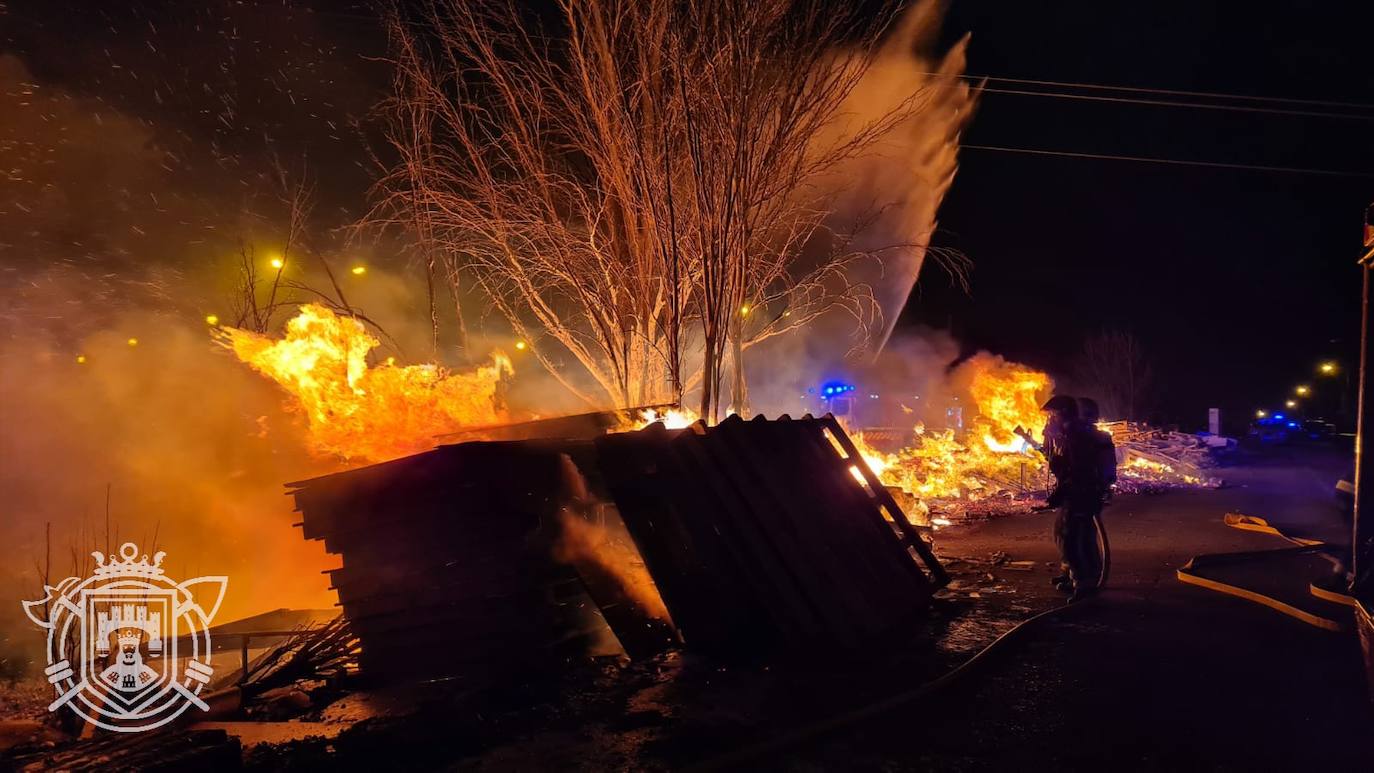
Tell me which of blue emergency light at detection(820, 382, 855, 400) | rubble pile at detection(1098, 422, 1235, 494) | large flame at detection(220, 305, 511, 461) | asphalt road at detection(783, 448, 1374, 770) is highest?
blue emergency light at detection(820, 382, 855, 400)

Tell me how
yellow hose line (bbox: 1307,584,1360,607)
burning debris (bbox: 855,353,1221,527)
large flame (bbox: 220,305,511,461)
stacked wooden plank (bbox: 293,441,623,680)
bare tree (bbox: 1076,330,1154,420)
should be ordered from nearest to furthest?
stacked wooden plank (bbox: 293,441,623,680)
yellow hose line (bbox: 1307,584,1360,607)
large flame (bbox: 220,305,511,461)
burning debris (bbox: 855,353,1221,527)
bare tree (bbox: 1076,330,1154,420)

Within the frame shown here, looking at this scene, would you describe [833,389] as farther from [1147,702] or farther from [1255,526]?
[1147,702]

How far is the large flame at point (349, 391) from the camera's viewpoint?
8.10 m

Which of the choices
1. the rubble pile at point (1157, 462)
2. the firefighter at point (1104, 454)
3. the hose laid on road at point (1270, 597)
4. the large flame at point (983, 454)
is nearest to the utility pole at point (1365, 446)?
the hose laid on road at point (1270, 597)

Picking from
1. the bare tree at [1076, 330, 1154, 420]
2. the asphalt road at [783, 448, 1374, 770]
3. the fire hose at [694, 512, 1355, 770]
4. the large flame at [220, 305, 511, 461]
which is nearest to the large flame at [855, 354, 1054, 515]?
the fire hose at [694, 512, 1355, 770]

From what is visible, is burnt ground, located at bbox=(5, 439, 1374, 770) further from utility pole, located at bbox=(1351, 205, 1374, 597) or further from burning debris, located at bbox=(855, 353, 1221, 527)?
burning debris, located at bbox=(855, 353, 1221, 527)

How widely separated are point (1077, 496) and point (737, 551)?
379 centimetres

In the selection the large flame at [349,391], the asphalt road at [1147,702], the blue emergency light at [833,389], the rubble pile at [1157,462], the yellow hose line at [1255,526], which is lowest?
the asphalt road at [1147,702]

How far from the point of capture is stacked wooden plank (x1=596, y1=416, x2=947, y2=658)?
18.0ft

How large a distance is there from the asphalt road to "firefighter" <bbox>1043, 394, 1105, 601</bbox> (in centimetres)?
39

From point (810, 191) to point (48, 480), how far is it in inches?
671

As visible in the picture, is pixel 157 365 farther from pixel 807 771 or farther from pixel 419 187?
pixel 807 771

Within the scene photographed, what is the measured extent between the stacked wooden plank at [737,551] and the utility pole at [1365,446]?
→ 3958mm

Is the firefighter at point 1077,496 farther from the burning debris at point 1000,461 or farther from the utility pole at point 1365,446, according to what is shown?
the burning debris at point 1000,461
